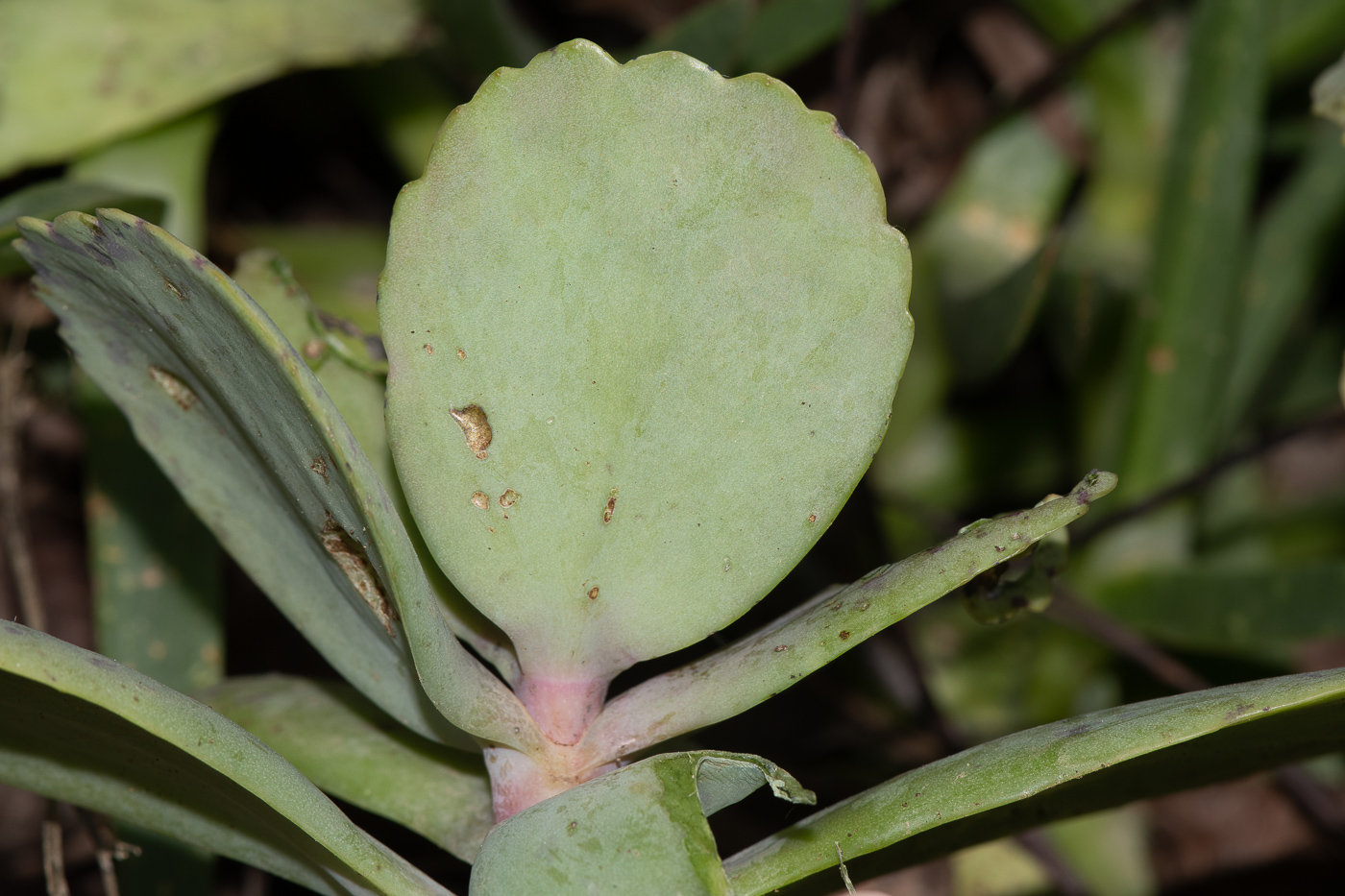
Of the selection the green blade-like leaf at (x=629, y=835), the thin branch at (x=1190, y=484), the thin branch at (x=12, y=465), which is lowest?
the green blade-like leaf at (x=629, y=835)

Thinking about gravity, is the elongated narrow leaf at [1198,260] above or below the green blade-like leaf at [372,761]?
above

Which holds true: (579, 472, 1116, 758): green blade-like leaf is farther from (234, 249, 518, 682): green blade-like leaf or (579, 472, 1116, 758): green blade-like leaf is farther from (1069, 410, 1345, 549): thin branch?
(1069, 410, 1345, 549): thin branch

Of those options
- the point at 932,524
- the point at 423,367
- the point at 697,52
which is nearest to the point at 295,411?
the point at 423,367

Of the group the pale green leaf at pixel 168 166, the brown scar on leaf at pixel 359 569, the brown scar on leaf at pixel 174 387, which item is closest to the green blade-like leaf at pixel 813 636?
the brown scar on leaf at pixel 359 569

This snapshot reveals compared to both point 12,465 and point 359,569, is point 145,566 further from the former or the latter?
point 359,569

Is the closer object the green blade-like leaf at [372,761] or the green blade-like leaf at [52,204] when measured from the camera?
the green blade-like leaf at [372,761]

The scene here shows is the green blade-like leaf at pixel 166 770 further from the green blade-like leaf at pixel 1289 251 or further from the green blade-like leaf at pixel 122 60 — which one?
the green blade-like leaf at pixel 1289 251

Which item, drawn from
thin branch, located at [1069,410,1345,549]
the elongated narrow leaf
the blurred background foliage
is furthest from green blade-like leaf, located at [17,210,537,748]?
the elongated narrow leaf
